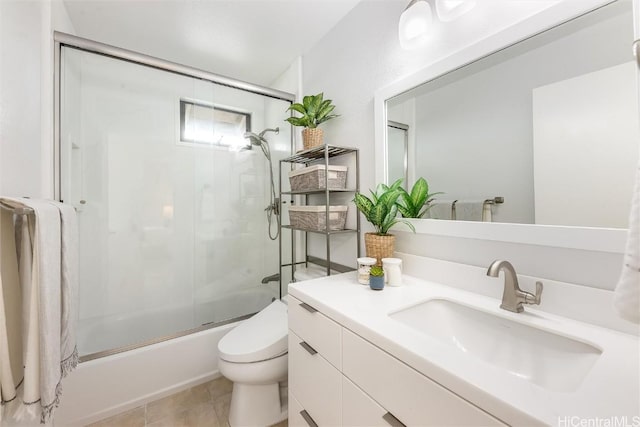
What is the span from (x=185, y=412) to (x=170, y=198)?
1457 mm

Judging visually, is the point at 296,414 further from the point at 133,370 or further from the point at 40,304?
the point at 133,370

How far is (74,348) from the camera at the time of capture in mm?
998

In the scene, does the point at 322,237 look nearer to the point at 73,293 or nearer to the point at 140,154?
the point at 73,293

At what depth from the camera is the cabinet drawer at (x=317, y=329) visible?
85 centimetres

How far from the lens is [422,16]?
1074 millimetres

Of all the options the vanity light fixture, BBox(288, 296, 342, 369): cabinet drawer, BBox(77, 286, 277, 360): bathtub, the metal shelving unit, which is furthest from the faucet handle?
BBox(77, 286, 277, 360): bathtub

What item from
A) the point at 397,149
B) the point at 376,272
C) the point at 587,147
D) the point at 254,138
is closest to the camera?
the point at 587,147

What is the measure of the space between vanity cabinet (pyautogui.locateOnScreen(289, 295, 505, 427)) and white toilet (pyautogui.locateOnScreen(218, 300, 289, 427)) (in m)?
0.21

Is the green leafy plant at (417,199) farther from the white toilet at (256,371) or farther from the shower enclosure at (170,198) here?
the shower enclosure at (170,198)

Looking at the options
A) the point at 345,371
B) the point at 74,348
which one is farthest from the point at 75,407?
the point at 345,371

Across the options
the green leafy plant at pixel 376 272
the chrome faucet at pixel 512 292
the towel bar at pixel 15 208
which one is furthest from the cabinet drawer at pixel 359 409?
the towel bar at pixel 15 208

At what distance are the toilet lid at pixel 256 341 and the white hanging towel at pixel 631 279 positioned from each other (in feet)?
4.04

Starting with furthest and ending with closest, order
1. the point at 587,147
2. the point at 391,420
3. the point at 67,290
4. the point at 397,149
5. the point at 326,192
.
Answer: the point at 326,192 → the point at 397,149 → the point at 67,290 → the point at 587,147 → the point at 391,420

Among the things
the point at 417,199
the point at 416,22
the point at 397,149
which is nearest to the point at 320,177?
the point at 397,149
